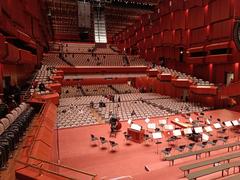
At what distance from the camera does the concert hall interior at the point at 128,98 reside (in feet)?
16.2

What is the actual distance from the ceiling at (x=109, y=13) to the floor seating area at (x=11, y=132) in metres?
17.0

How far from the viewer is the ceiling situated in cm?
2067

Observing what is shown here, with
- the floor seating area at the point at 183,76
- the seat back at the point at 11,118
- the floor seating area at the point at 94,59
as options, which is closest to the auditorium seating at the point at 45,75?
the floor seating area at the point at 94,59

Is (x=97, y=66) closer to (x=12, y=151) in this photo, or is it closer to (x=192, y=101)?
(x=192, y=101)

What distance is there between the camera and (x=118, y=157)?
6.33 meters

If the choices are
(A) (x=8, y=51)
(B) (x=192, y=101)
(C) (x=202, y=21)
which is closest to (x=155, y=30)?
(C) (x=202, y=21)

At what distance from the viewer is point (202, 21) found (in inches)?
577

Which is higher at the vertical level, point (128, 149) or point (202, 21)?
point (202, 21)

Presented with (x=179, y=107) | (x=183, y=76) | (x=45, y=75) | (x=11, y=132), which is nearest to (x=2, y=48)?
(x=11, y=132)

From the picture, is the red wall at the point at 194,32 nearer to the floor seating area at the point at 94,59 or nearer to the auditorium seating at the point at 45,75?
the floor seating area at the point at 94,59

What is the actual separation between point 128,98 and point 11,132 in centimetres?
1153

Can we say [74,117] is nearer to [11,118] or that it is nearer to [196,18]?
[11,118]

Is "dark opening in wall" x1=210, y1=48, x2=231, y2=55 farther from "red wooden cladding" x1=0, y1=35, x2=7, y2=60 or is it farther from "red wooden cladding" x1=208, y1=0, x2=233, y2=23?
"red wooden cladding" x1=0, y1=35, x2=7, y2=60

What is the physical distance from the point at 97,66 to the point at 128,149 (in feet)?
39.6
